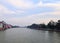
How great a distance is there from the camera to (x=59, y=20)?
50.9 meters

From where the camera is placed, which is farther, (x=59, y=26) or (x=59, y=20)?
(x=59, y=20)

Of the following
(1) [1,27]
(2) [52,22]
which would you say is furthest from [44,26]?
(1) [1,27]

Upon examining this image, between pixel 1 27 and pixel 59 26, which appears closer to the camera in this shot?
pixel 59 26

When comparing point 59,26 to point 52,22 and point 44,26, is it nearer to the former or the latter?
point 52,22

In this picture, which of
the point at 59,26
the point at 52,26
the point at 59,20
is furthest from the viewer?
the point at 52,26

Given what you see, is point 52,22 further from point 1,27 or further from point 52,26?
point 1,27

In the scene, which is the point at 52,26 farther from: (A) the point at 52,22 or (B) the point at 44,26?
(B) the point at 44,26

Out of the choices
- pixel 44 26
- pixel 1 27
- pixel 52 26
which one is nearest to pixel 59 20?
pixel 52 26

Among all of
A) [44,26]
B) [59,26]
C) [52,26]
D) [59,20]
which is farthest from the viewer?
[44,26]

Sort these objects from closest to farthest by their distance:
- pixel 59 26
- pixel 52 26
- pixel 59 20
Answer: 1. pixel 59 26
2. pixel 59 20
3. pixel 52 26

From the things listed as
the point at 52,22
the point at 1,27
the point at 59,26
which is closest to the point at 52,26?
the point at 52,22

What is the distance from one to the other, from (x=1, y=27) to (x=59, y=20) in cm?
2008

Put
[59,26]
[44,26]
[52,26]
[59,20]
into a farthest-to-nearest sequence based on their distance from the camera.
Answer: [44,26]
[52,26]
[59,20]
[59,26]

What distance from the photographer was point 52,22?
55594 mm
